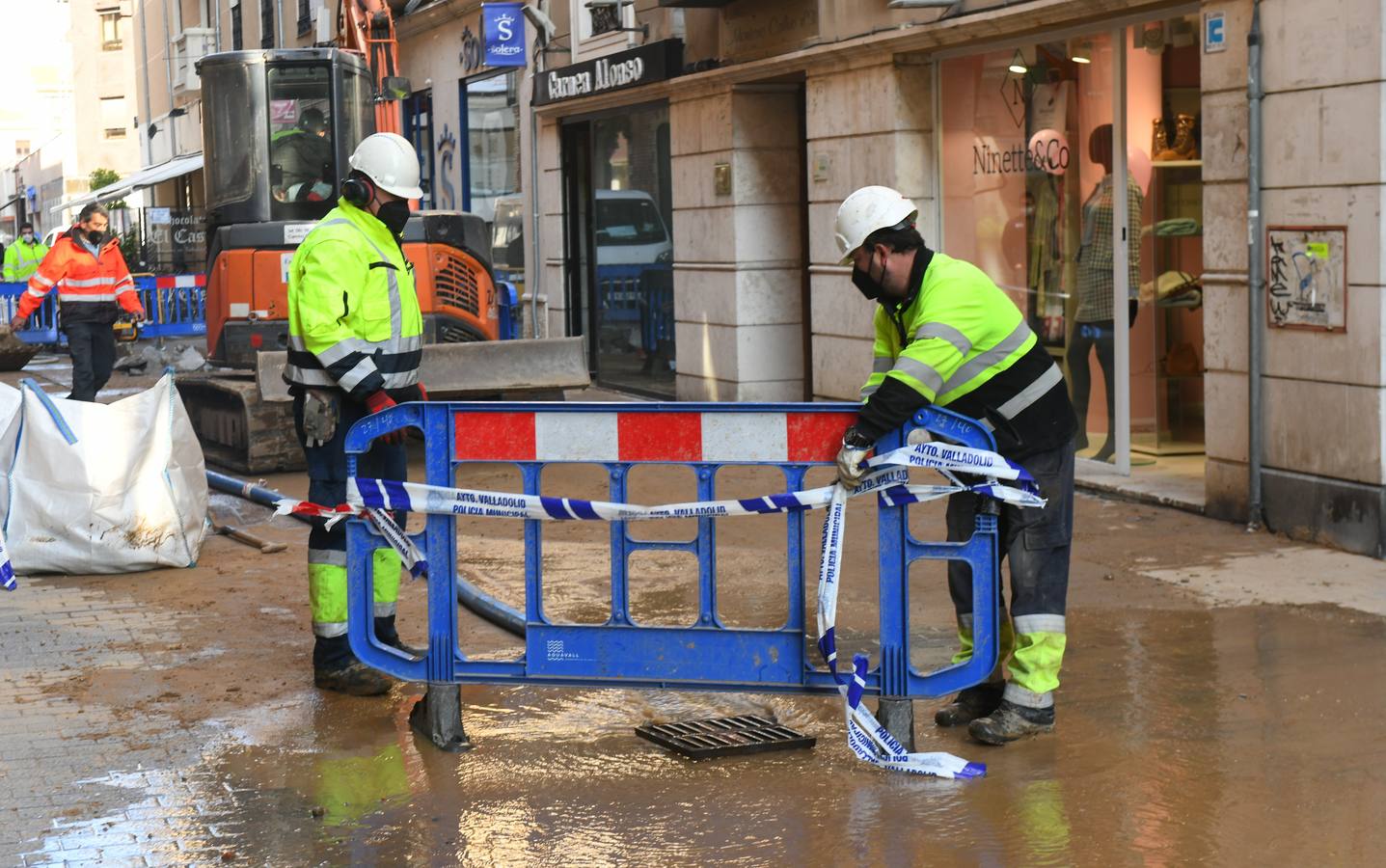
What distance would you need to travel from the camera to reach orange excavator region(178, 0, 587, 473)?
1258 centimetres

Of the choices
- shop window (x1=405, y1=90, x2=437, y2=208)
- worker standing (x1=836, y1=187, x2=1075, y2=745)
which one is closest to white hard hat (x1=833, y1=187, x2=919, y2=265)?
worker standing (x1=836, y1=187, x2=1075, y2=745)

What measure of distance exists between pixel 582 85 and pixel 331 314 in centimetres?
1089

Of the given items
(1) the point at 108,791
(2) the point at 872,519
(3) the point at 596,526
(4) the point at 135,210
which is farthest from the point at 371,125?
(4) the point at 135,210

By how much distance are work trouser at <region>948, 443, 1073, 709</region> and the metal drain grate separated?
718mm

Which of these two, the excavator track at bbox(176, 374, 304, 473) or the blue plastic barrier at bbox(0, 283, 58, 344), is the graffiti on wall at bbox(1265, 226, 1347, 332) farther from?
the blue plastic barrier at bbox(0, 283, 58, 344)

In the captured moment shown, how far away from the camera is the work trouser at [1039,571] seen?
562 cm

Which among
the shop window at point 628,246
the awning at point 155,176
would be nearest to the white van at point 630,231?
the shop window at point 628,246

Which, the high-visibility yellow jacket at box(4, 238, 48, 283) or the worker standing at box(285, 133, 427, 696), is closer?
the worker standing at box(285, 133, 427, 696)

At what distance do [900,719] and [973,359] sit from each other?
113 cm

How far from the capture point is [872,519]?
30.7ft

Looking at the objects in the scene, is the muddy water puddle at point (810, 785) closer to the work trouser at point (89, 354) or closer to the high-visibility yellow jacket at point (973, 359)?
the high-visibility yellow jacket at point (973, 359)

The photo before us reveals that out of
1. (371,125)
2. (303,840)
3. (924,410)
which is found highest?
(371,125)

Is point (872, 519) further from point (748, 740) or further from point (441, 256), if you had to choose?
point (441, 256)

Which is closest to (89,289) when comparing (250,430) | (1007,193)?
(250,430)
